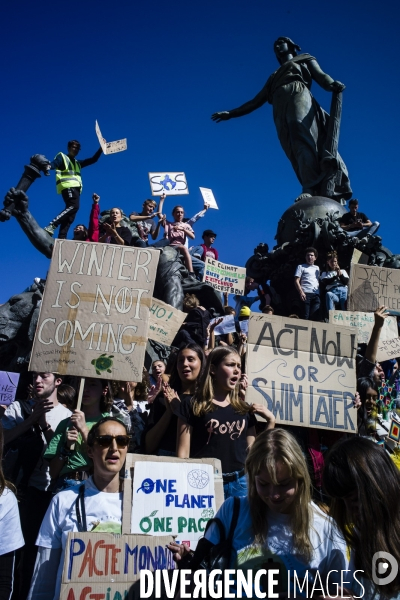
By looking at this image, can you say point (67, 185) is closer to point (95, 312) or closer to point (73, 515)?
point (95, 312)

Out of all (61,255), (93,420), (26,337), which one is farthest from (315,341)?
(26,337)

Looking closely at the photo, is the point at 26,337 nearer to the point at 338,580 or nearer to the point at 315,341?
the point at 315,341

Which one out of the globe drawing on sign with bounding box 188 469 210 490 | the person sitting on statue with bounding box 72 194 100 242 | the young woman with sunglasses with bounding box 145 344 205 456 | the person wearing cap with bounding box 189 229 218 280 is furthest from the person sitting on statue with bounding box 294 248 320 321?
the globe drawing on sign with bounding box 188 469 210 490

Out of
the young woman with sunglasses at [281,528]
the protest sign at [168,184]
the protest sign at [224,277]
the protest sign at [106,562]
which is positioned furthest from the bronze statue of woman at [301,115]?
the young woman with sunglasses at [281,528]

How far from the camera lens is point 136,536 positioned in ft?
9.76

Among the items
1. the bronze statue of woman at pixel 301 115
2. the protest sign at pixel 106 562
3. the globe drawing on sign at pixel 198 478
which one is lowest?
the protest sign at pixel 106 562

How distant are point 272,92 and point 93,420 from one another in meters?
16.4

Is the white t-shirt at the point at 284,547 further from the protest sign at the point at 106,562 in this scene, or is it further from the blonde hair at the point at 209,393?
the blonde hair at the point at 209,393

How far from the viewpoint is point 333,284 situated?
12.1m

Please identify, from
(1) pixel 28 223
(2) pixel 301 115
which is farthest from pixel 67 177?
(2) pixel 301 115

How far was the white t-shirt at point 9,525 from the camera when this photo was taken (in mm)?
2730

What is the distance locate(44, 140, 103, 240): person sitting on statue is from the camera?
35.3 ft

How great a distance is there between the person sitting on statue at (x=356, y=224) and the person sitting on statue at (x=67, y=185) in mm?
6901

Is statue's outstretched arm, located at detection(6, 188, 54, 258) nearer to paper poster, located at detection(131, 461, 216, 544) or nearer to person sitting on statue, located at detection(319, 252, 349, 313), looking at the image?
person sitting on statue, located at detection(319, 252, 349, 313)
